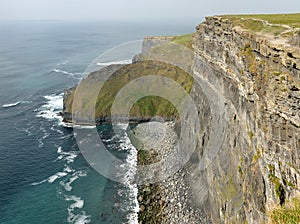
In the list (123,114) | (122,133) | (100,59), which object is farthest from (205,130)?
(100,59)

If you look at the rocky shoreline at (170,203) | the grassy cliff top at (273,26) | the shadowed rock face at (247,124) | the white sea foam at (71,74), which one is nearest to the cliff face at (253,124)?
the shadowed rock face at (247,124)

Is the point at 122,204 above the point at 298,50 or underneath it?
underneath

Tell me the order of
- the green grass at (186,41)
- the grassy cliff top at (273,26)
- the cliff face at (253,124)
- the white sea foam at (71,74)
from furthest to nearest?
the white sea foam at (71,74) → the green grass at (186,41) → the grassy cliff top at (273,26) → the cliff face at (253,124)

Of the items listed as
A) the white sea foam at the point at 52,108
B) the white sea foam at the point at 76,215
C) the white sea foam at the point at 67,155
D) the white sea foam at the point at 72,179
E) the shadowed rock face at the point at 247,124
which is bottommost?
the white sea foam at the point at 76,215

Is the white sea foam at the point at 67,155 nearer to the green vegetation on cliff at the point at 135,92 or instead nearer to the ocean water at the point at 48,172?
the ocean water at the point at 48,172

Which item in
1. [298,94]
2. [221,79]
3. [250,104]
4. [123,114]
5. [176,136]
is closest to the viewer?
[298,94]

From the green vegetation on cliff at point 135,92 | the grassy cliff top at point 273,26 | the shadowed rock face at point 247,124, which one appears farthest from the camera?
the green vegetation on cliff at point 135,92

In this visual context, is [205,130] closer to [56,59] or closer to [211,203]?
[211,203]

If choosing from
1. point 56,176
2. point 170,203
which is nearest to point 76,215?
point 56,176
